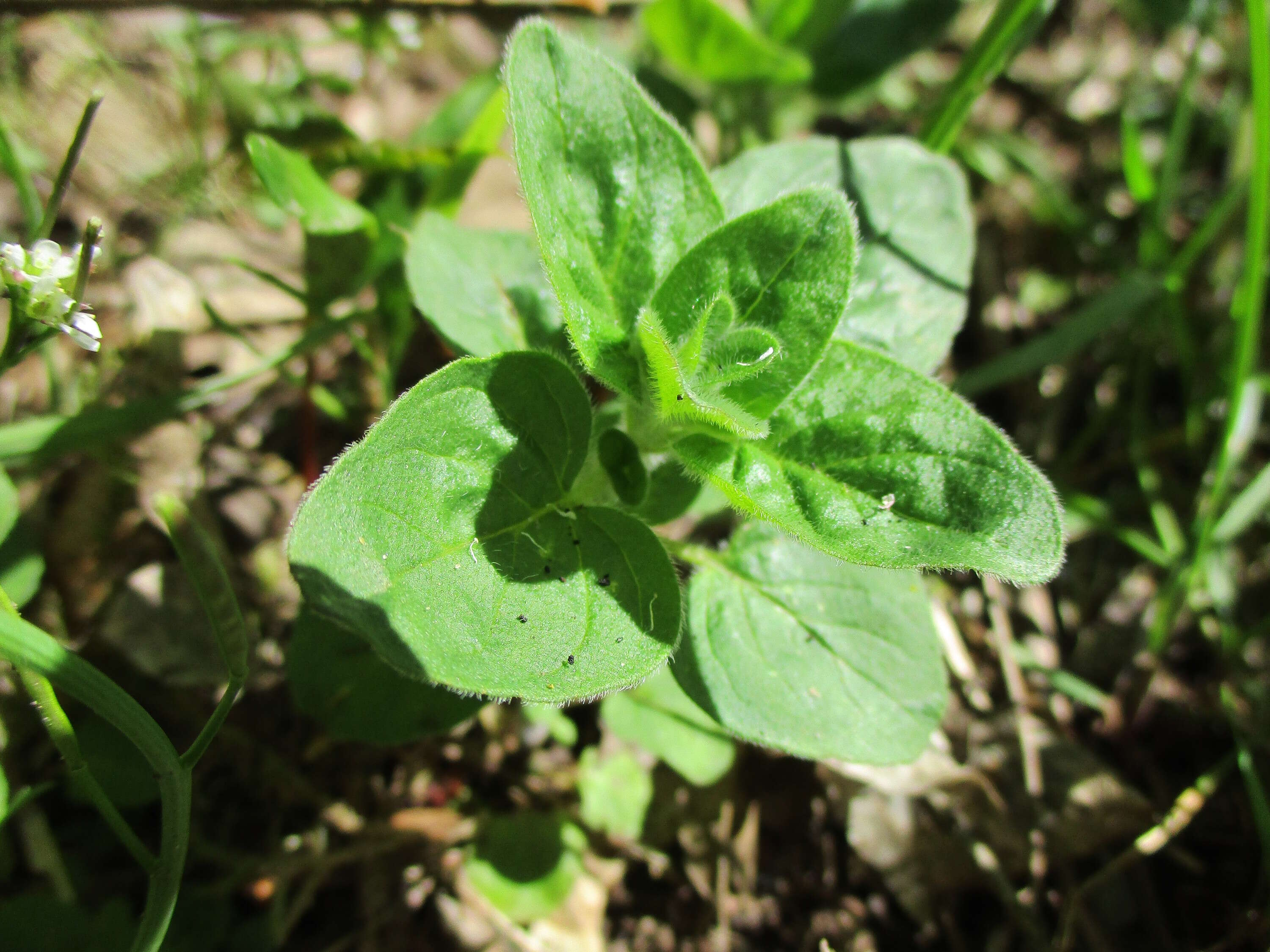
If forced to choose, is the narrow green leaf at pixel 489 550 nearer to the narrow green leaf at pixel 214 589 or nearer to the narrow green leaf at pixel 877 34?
the narrow green leaf at pixel 214 589

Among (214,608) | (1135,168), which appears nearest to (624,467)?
(214,608)

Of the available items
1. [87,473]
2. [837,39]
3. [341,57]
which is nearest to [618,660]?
[87,473]

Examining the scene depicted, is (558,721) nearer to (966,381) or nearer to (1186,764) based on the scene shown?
(966,381)

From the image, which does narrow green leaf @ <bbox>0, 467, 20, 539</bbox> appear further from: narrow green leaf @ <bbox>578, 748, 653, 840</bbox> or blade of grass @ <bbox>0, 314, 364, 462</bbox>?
narrow green leaf @ <bbox>578, 748, 653, 840</bbox>

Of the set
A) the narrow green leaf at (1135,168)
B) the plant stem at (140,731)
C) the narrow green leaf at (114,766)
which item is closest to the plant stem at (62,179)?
the plant stem at (140,731)

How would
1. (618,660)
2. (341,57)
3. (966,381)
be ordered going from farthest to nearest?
(341,57), (966,381), (618,660)

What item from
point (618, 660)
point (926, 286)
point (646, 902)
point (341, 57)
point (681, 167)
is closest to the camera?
point (618, 660)
